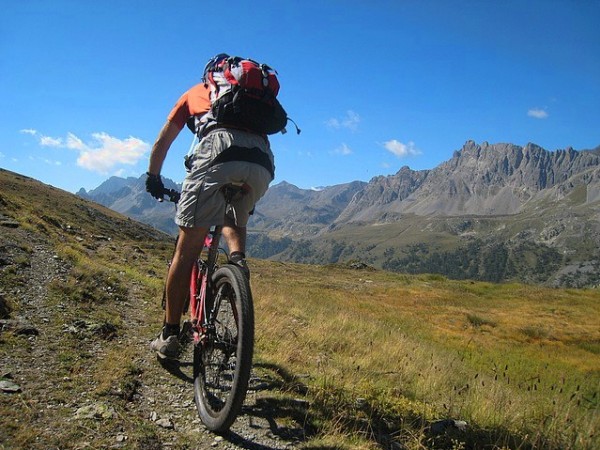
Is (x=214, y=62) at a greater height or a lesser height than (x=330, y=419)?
greater

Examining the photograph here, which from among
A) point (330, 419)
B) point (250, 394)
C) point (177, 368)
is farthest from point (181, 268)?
point (330, 419)

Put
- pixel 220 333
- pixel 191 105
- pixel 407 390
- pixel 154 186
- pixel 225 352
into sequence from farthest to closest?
pixel 407 390 < pixel 154 186 < pixel 191 105 < pixel 220 333 < pixel 225 352

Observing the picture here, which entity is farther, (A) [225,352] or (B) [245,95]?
(B) [245,95]

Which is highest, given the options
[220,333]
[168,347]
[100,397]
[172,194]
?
[172,194]

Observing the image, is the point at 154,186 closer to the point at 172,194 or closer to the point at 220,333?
the point at 172,194

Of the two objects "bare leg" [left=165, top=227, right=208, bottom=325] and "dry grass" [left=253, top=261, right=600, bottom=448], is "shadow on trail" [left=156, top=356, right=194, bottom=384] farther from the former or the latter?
"dry grass" [left=253, top=261, right=600, bottom=448]

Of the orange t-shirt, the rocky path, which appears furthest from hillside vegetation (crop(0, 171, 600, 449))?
the orange t-shirt

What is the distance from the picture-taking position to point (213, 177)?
12.8 ft

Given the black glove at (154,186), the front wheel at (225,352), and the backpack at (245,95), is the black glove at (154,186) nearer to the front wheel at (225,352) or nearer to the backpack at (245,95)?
the backpack at (245,95)

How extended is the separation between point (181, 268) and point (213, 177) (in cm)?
108

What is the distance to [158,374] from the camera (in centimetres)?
464

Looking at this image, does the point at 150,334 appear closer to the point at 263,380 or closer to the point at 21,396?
the point at 263,380

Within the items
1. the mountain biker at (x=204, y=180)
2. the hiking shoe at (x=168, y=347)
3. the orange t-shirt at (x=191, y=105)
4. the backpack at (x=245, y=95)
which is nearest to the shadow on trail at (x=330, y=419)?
the hiking shoe at (x=168, y=347)

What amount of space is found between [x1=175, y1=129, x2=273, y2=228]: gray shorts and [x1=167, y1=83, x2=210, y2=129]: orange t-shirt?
430 mm
